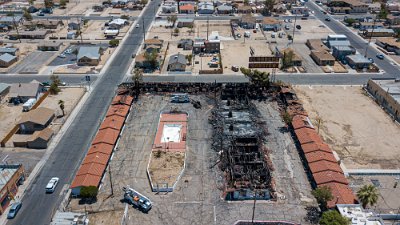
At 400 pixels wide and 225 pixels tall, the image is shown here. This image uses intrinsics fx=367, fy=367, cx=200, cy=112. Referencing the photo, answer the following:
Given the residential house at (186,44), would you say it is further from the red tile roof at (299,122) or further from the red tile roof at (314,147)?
the red tile roof at (314,147)

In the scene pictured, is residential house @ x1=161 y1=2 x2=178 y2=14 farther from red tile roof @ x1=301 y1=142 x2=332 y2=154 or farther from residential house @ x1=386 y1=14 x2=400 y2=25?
red tile roof @ x1=301 y1=142 x2=332 y2=154

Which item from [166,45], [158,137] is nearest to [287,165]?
[158,137]

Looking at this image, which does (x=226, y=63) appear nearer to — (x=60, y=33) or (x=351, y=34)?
(x=351, y=34)

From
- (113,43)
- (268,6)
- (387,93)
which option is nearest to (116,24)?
(113,43)

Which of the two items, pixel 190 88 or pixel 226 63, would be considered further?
pixel 226 63

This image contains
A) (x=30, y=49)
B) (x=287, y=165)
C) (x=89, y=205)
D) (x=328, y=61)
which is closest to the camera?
(x=89, y=205)

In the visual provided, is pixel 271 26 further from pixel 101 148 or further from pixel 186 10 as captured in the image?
pixel 101 148

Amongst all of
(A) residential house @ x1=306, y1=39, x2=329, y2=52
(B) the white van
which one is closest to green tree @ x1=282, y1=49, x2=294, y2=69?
(A) residential house @ x1=306, y1=39, x2=329, y2=52
